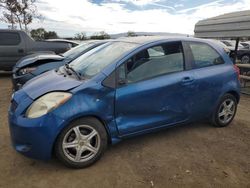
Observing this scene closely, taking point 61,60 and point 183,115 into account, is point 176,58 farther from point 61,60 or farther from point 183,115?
point 61,60

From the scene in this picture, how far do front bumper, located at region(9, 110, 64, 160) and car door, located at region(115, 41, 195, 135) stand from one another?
83cm

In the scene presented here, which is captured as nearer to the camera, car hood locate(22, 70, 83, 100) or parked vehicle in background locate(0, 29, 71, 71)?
car hood locate(22, 70, 83, 100)

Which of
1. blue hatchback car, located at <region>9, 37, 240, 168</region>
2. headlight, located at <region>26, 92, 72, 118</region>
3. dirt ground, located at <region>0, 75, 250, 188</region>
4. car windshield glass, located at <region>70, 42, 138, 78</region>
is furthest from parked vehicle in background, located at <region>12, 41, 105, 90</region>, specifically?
headlight, located at <region>26, 92, 72, 118</region>

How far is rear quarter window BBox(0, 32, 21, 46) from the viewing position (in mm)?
9773

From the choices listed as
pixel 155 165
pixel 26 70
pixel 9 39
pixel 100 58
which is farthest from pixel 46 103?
pixel 9 39

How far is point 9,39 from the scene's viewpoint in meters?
9.85

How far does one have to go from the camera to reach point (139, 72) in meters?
3.77

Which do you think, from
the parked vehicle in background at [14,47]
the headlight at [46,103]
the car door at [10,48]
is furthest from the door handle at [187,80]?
the car door at [10,48]

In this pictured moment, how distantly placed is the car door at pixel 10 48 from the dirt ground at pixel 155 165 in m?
5.93

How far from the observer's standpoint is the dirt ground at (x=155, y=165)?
317cm

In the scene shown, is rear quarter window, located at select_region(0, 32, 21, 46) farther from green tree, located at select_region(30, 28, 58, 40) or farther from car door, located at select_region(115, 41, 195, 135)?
green tree, located at select_region(30, 28, 58, 40)

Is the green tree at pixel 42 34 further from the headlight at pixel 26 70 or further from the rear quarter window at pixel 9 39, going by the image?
the headlight at pixel 26 70

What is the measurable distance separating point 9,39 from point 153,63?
7.55 metres

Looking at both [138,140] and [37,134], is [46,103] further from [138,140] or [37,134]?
[138,140]
